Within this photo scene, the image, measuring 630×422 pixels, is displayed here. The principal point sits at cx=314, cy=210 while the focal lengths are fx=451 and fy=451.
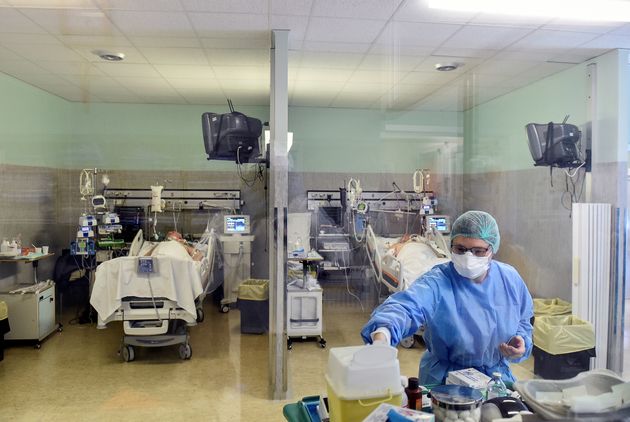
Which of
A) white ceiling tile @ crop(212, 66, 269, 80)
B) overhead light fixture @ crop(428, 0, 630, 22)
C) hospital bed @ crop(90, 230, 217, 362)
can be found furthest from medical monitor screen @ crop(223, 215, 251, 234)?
overhead light fixture @ crop(428, 0, 630, 22)

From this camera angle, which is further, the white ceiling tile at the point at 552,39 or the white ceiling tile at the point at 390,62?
the white ceiling tile at the point at 390,62

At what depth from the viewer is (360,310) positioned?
438 centimetres

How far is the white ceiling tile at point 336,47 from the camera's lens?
342 centimetres

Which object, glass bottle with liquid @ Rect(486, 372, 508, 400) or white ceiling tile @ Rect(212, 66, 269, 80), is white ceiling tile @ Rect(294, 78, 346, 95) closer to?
white ceiling tile @ Rect(212, 66, 269, 80)

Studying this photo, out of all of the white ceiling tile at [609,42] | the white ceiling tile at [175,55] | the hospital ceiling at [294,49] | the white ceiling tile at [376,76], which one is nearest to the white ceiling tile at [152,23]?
the hospital ceiling at [294,49]

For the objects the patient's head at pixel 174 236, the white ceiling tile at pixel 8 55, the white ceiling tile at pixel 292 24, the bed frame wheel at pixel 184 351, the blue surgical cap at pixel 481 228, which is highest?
Result: the white ceiling tile at pixel 292 24

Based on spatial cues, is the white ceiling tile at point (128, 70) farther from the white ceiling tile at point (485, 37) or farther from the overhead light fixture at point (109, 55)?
the white ceiling tile at point (485, 37)

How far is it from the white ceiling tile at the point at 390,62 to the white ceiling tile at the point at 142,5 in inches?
63.2

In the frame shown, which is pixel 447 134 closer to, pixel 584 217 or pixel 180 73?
pixel 584 217

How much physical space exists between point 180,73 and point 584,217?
145 inches

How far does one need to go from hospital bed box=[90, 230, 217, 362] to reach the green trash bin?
555 mm

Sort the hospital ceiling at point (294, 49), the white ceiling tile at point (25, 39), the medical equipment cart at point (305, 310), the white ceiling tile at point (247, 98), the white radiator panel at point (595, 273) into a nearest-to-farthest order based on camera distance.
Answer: the hospital ceiling at point (294, 49) → the white ceiling tile at point (25, 39) → the white radiator panel at point (595, 273) → the medical equipment cart at point (305, 310) → the white ceiling tile at point (247, 98)

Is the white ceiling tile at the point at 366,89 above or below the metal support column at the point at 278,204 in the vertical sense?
above

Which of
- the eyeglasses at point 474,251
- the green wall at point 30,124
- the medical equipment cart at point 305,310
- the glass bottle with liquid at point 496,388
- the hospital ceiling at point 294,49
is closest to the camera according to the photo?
the glass bottle with liquid at point 496,388
